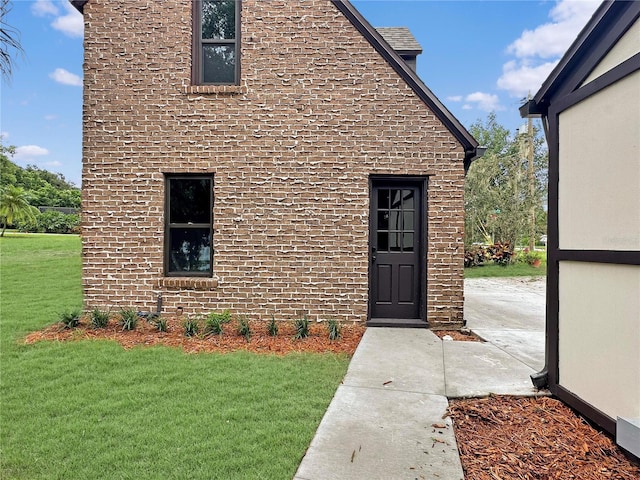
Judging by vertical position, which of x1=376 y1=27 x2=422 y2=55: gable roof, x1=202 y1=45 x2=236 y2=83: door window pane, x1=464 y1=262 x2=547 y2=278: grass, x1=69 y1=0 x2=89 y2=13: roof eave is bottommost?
x1=464 y1=262 x2=547 y2=278: grass

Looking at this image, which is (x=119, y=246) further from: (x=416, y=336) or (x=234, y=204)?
Answer: (x=416, y=336)

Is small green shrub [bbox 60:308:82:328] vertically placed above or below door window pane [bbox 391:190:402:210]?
below

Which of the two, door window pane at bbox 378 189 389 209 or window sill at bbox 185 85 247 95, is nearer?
window sill at bbox 185 85 247 95

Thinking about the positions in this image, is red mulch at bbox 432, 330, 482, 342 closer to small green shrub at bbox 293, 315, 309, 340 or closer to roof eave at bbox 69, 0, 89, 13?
small green shrub at bbox 293, 315, 309, 340

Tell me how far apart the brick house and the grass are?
37.7 ft

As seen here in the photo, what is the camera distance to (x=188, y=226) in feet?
22.3

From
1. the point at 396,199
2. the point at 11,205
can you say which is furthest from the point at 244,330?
the point at 11,205

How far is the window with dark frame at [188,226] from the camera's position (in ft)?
22.3

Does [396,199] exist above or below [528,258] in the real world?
above

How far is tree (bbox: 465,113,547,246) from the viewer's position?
19984 millimetres

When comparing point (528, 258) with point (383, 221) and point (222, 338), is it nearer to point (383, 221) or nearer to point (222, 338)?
point (383, 221)

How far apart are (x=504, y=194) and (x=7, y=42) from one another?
2045 cm

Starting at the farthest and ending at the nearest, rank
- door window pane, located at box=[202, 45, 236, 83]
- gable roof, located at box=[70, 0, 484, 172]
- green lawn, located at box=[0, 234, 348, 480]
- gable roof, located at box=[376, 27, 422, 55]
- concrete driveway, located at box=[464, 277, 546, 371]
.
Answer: gable roof, located at box=[376, 27, 422, 55] < door window pane, located at box=[202, 45, 236, 83] < gable roof, located at box=[70, 0, 484, 172] < concrete driveway, located at box=[464, 277, 546, 371] < green lawn, located at box=[0, 234, 348, 480]

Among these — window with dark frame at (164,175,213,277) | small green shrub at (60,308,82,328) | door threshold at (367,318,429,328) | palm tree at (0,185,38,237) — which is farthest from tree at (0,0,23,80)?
palm tree at (0,185,38,237)
